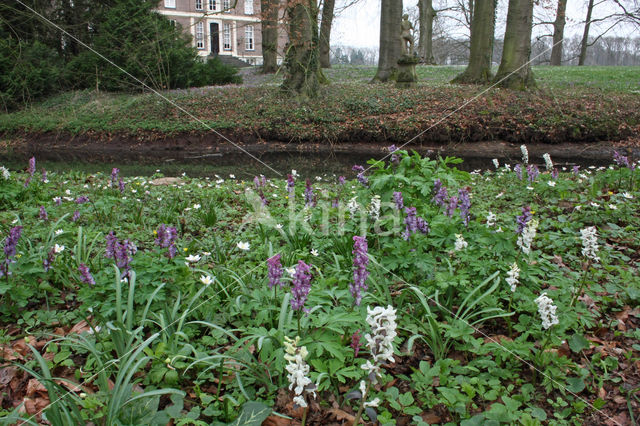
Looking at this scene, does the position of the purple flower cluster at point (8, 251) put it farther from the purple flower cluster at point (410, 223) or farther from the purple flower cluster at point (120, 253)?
the purple flower cluster at point (410, 223)

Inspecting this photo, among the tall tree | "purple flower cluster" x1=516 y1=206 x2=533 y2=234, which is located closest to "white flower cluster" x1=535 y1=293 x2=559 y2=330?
"purple flower cluster" x1=516 y1=206 x2=533 y2=234

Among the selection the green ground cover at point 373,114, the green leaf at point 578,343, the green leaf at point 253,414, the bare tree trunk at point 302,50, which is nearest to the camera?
the green leaf at point 253,414

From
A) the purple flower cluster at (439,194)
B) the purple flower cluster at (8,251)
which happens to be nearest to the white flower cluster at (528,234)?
the purple flower cluster at (439,194)

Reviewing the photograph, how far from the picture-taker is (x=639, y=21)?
18844 mm

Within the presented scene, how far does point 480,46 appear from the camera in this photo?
15641mm

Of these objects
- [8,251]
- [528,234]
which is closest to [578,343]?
[528,234]

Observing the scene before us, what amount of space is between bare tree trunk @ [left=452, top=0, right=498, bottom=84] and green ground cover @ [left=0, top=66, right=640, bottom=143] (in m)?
1.05

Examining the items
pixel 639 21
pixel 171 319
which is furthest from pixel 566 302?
pixel 639 21

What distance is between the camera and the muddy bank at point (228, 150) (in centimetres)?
1188

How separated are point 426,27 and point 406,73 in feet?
49.8

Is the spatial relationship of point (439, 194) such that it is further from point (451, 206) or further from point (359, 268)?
point (359, 268)

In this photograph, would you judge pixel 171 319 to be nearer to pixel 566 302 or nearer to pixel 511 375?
pixel 511 375

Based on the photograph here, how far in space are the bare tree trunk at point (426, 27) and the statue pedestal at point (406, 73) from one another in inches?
553

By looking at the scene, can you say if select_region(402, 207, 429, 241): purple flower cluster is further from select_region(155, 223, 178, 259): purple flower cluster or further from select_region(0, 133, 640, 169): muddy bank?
select_region(0, 133, 640, 169): muddy bank
